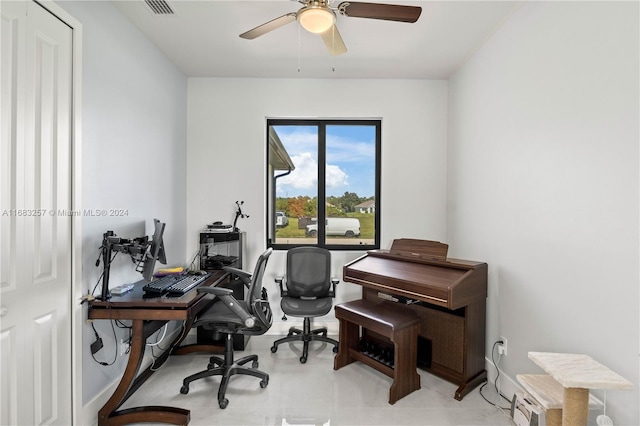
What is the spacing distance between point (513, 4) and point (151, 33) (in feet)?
9.17

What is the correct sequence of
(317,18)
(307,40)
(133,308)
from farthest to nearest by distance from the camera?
(307,40)
(133,308)
(317,18)

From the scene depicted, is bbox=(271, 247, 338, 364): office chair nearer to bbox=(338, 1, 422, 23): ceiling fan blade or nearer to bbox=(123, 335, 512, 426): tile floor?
bbox=(123, 335, 512, 426): tile floor

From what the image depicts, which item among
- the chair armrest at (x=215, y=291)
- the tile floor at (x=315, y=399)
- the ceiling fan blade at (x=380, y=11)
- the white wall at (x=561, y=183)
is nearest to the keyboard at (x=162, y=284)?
the chair armrest at (x=215, y=291)

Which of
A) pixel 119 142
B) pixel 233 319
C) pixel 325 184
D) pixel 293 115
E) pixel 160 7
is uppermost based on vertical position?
pixel 160 7

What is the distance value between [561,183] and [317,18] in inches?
68.7

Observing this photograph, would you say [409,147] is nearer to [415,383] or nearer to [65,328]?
[415,383]

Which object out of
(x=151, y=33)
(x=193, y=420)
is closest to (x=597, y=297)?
(x=193, y=420)

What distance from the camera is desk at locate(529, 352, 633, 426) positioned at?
1271 mm

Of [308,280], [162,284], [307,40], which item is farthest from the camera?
[308,280]

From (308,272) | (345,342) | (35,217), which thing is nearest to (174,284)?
(35,217)

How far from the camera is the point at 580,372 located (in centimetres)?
135

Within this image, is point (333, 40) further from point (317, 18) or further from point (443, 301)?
point (443, 301)

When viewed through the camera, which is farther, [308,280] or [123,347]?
[308,280]

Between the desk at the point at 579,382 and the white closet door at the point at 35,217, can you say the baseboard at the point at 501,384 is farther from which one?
the white closet door at the point at 35,217
